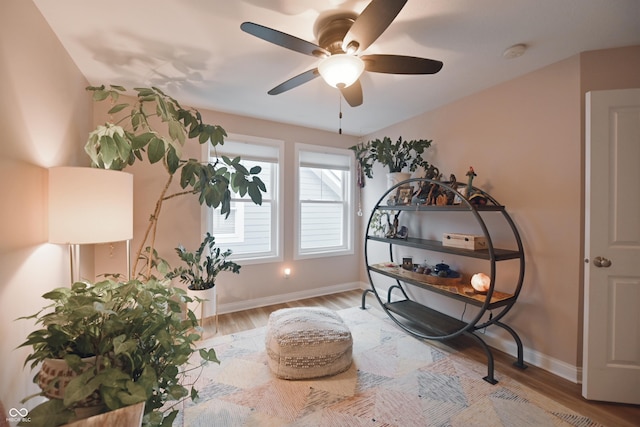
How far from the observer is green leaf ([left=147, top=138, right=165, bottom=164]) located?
1517 millimetres

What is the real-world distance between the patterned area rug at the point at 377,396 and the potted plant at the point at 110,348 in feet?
2.85

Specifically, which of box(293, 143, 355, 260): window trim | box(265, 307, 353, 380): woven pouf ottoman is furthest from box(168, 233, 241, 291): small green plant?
box(293, 143, 355, 260): window trim

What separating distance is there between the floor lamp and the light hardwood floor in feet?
5.65

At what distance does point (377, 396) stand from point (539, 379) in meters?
1.28

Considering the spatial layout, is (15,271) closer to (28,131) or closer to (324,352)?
(28,131)

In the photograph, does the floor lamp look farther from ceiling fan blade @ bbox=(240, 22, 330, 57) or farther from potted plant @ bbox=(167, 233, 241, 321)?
potted plant @ bbox=(167, 233, 241, 321)

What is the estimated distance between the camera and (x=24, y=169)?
1.27 meters

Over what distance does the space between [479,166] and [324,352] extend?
2.25 m

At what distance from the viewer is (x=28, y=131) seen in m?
1.32

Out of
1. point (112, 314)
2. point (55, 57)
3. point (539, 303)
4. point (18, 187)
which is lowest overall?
point (539, 303)

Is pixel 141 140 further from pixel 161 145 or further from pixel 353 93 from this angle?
pixel 353 93

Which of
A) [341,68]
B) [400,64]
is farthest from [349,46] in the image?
[400,64]

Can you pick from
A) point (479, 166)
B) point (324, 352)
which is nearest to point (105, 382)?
point (324, 352)

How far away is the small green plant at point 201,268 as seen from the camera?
2631 mm
